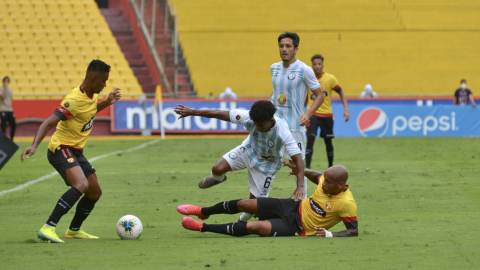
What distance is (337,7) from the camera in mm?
29312

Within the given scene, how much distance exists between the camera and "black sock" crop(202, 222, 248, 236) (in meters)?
6.02

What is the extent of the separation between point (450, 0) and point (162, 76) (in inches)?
604

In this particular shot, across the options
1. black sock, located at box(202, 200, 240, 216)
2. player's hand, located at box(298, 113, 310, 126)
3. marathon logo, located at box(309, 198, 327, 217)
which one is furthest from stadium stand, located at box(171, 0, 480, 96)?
marathon logo, located at box(309, 198, 327, 217)

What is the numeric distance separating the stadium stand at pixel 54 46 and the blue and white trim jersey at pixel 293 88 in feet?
54.5

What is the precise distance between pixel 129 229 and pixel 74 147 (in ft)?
3.47

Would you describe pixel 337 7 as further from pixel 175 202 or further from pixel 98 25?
pixel 175 202

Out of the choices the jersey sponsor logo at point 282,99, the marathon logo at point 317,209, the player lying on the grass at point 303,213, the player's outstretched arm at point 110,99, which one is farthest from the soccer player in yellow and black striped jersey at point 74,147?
the marathon logo at point 317,209

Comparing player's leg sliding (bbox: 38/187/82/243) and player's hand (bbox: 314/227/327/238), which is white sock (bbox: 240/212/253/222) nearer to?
player's hand (bbox: 314/227/327/238)

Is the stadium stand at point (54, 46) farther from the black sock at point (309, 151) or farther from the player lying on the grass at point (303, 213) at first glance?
the player lying on the grass at point (303, 213)

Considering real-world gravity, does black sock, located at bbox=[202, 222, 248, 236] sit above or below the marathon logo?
below

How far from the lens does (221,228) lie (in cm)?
608

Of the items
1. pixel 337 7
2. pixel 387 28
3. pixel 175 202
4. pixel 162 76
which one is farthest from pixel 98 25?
pixel 175 202

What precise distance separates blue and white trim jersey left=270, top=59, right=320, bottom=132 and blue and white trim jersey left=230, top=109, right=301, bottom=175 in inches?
30.5

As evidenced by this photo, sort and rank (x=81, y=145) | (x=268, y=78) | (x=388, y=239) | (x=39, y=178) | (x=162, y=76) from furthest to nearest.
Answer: (x=268, y=78), (x=162, y=76), (x=39, y=178), (x=81, y=145), (x=388, y=239)
